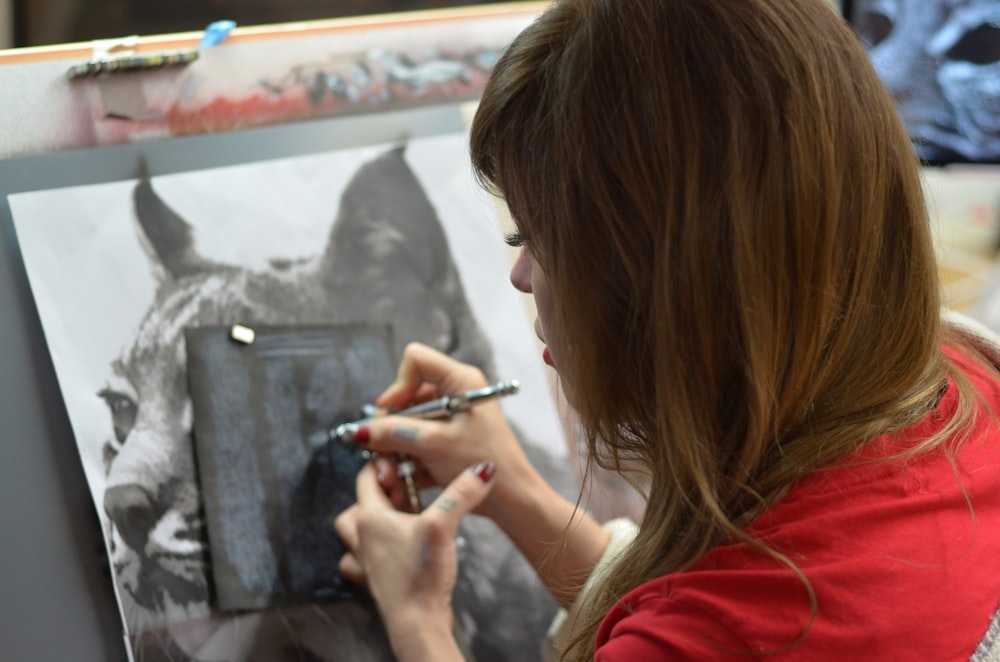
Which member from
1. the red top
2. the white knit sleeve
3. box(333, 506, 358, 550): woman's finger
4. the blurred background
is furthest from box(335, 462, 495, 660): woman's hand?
the blurred background

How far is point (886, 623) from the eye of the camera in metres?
0.52

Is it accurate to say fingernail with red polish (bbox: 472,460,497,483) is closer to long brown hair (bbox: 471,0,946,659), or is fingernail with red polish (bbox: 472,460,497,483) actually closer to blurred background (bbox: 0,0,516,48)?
long brown hair (bbox: 471,0,946,659)

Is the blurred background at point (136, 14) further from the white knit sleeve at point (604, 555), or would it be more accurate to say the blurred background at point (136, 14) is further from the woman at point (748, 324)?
the white knit sleeve at point (604, 555)

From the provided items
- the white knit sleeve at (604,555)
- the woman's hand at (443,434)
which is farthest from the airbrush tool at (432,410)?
the white knit sleeve at (604,555)

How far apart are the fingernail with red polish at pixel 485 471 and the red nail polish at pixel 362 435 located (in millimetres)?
97

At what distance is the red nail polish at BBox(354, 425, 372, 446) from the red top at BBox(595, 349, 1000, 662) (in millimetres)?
314

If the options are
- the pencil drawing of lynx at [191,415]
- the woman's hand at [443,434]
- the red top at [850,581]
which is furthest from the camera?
the woman's hand at [443,434]

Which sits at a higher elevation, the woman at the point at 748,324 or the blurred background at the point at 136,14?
the blurred background at the point at 136,14

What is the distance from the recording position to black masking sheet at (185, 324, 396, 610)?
2.52ft

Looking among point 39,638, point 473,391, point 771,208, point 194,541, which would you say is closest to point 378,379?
point 473,391

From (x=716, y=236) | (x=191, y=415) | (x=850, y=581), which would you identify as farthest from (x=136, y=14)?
(x=850, y=581)

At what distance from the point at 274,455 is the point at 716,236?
0.45m

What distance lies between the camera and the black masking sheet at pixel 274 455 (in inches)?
30.2

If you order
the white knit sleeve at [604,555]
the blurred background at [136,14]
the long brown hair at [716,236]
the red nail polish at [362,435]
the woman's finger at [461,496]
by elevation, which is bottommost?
the white knit sleeve at [604,555]
